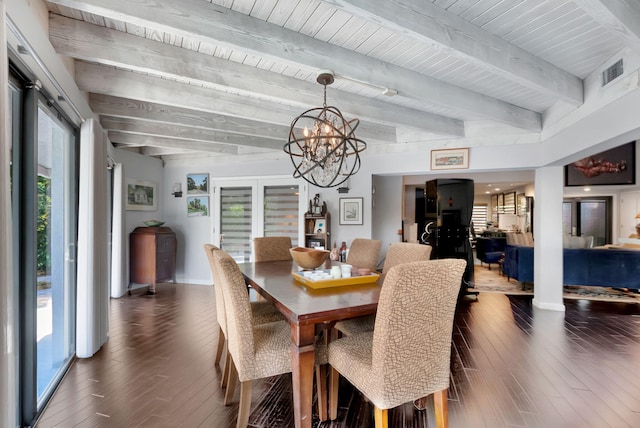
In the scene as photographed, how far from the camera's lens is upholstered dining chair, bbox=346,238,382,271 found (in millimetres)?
3180

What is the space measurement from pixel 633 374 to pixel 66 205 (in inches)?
191

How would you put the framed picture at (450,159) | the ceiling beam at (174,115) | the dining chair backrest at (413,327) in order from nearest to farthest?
the dining chair backrest at (413,327) → the ceiling beam at (174,115) → the framed picture at (450,159)

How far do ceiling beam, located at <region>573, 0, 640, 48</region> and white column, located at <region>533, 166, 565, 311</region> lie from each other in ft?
8.32

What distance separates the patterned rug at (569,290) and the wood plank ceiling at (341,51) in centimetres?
307

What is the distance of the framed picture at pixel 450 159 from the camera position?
432cm

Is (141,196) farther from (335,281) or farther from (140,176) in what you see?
(335,281)

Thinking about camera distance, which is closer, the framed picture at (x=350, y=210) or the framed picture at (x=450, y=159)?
the framed picture at (x=450, y=159)

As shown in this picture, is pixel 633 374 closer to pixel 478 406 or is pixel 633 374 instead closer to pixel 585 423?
pixel 585 423

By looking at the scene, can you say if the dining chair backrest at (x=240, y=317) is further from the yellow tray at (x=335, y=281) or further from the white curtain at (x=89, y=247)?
the white curtain at (x=89, y=247)

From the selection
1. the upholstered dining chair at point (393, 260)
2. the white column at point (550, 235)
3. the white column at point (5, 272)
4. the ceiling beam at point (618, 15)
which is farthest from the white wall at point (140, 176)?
the white column at point (550, 235)

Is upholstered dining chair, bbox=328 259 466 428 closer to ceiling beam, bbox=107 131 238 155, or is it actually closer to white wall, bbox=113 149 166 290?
ceiling beam, bbox=107 131 238 155

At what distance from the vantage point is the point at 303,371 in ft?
5.02

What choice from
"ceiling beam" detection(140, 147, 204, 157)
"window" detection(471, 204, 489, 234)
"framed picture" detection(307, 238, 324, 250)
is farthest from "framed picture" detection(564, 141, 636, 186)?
"ceiling beam" detection(140, 147, 204, 157)

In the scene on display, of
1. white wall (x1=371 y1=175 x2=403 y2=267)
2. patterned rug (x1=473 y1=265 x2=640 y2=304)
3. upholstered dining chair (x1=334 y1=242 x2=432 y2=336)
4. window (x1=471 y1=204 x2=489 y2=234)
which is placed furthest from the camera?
window (x1=471 y1=204 x2=489 y2=234)
